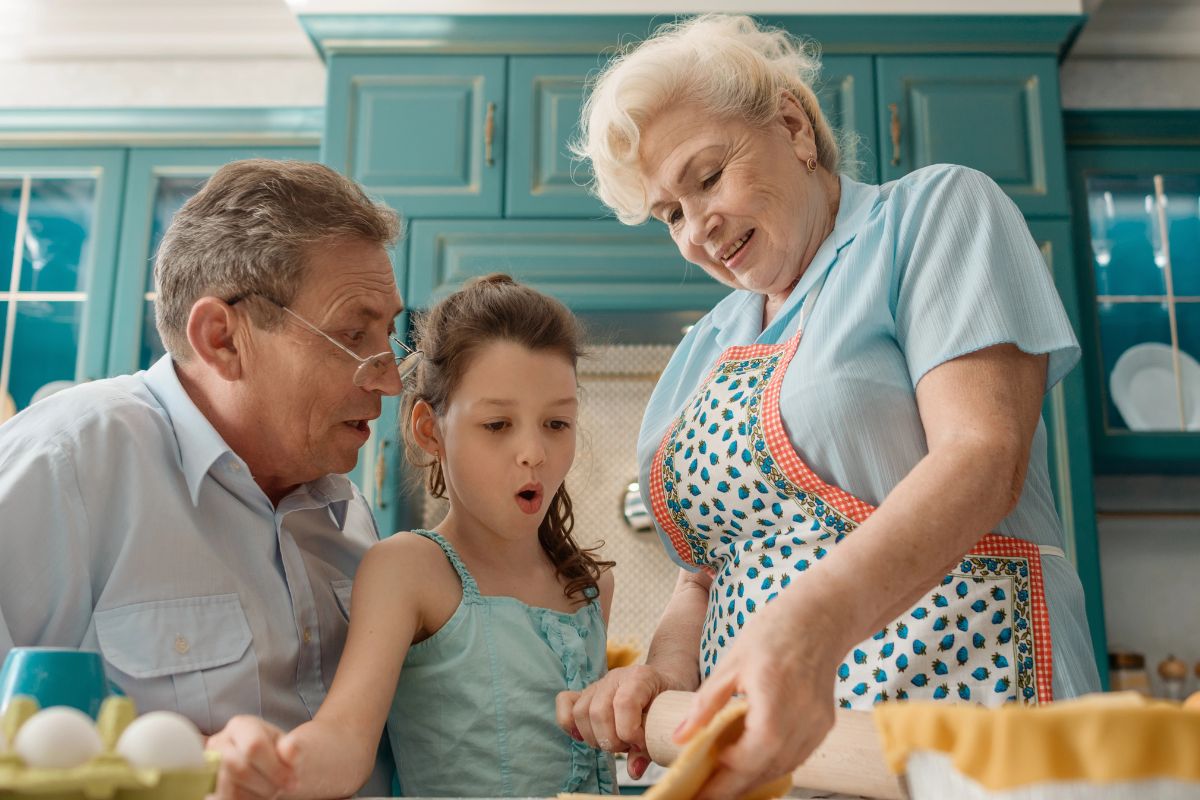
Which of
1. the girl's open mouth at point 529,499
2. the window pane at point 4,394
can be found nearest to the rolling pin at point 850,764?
the girl's open mouth at point 529,499

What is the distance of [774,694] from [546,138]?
2284 mm

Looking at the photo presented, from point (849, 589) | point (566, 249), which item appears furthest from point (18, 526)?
point (566, 249)

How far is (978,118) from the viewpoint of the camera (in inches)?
105

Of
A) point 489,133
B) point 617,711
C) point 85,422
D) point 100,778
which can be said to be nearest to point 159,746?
point 100,778

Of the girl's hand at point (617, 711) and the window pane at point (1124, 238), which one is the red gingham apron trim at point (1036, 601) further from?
the window pane at point (1124, 238)

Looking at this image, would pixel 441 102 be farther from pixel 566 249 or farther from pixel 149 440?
pixel 149 440

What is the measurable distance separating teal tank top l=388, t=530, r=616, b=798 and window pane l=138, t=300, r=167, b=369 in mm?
2009

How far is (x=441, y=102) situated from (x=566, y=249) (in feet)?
1.65

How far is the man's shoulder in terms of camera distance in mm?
1033

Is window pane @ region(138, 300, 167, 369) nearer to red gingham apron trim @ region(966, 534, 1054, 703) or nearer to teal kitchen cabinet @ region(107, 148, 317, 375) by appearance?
teal kitchen cabinet @ region(107, 148, 317, 375)

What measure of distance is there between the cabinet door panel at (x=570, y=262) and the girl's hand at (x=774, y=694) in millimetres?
1943

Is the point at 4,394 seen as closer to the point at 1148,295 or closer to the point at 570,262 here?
the point at 570,262

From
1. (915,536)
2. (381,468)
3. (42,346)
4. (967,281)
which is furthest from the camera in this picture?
(42,346)

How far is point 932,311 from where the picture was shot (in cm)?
102
